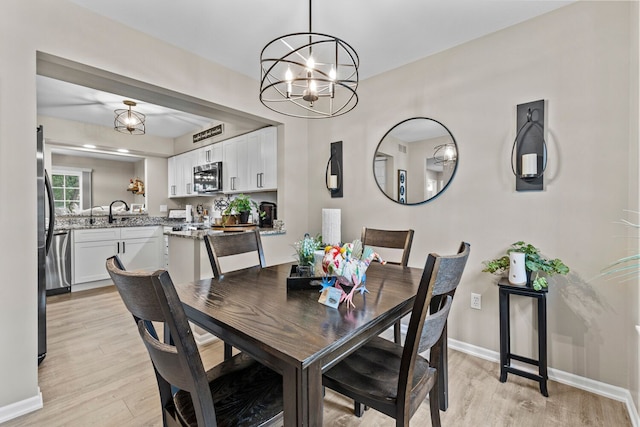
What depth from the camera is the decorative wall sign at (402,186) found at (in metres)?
2.74

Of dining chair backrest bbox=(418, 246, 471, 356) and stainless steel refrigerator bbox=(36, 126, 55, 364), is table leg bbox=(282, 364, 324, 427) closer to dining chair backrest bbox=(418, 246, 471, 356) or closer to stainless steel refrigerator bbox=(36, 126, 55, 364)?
dining chair backrest bbox=(418, 246, 471, 356)

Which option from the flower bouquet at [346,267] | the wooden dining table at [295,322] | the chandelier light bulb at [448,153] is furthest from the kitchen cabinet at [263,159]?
the flower bouquet at [346,267]

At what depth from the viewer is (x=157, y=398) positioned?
180 cm

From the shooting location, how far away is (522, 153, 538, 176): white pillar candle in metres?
2.01

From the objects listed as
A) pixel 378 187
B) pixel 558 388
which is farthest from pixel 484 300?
pixel 378 187

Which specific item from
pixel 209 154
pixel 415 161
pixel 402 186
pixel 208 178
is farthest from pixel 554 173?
pixel 209 154

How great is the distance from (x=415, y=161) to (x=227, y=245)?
1812mm

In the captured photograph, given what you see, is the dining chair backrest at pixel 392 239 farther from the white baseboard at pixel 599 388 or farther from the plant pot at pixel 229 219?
the plant pot at pixel 229 219

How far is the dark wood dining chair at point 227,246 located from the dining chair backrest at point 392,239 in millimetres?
875

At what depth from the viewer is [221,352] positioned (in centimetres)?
240

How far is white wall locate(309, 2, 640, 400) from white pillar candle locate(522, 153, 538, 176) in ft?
0.36

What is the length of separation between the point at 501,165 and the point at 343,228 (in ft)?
5.29

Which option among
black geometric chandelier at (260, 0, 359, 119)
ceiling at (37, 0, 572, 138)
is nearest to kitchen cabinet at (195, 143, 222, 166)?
black geometric chandelier at (260, 0, 359, 119)

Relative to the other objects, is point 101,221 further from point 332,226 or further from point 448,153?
point 448,153
